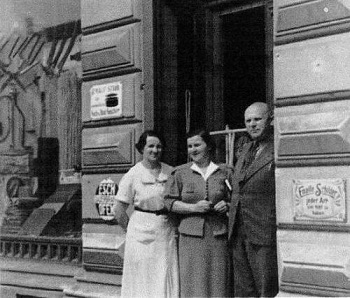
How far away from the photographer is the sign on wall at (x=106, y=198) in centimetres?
682

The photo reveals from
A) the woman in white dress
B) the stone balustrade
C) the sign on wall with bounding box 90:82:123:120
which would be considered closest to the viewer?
the woman in white dress

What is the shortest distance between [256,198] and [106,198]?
2192 mm

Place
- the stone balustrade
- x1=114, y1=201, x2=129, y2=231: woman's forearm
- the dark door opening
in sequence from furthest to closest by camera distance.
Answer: the stone balustrade → the dark door opening → x1=114, y1=201, x2=129, y2=231: woman's forearm

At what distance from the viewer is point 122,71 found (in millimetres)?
6785

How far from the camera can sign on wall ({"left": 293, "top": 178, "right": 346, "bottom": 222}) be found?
507 centimetres

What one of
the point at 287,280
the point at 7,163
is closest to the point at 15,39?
the point at 7,163

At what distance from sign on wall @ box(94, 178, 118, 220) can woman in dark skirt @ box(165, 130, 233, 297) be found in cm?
159

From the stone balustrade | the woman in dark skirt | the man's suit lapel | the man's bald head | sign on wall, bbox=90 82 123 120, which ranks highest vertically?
sign on wall, bbox=90 82 123 120

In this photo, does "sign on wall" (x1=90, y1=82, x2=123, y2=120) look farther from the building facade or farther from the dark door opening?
the dark door opening

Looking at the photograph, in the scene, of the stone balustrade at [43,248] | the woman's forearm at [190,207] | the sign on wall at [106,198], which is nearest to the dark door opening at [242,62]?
the sign on wall at [106,198]

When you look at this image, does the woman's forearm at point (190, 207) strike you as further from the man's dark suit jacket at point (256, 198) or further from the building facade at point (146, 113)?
the building facade at point (146, 113)

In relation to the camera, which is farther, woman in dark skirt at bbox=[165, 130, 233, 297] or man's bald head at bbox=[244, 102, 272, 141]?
woman in dark skirt at bbox=[165, 130, 233, 297]

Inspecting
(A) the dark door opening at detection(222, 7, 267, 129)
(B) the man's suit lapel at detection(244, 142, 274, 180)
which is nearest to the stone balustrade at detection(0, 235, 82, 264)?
(A) the dark door opening at detection(222, 7, 267, 129)

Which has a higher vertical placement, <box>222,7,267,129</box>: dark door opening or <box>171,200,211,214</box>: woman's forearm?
<box>222,7,267,129</box>: dark door opening
